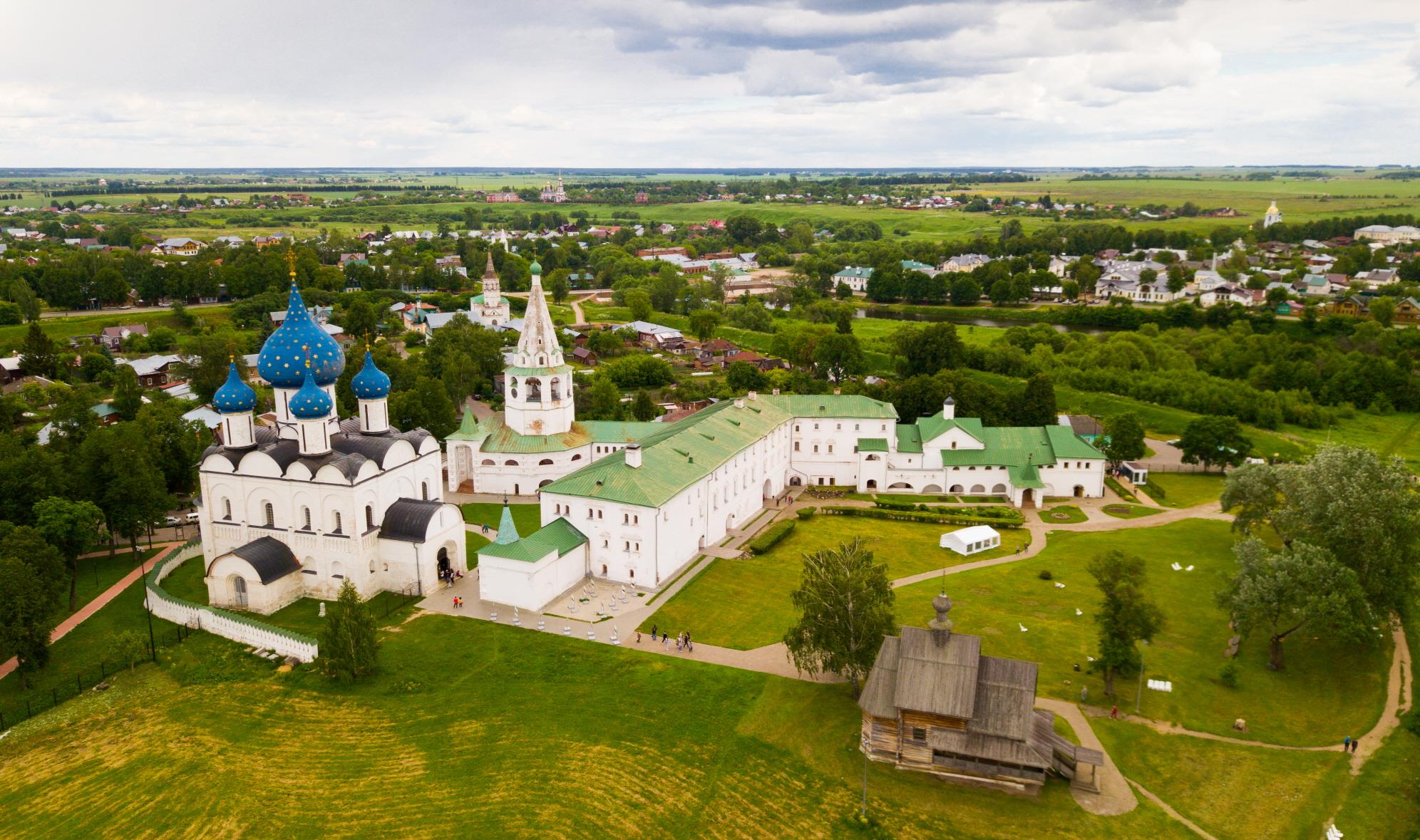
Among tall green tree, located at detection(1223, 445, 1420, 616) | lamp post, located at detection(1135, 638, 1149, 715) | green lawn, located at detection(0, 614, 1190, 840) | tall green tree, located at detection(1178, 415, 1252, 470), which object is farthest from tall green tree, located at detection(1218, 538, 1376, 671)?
tall green tree, located at detection(1178, 415, 1252, 470)

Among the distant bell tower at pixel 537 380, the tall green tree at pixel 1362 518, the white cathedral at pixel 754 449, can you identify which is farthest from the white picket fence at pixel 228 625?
the tall green tree at pixel 1362 518

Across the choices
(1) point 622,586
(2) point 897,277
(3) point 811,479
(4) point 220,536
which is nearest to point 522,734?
(1) point 622,586

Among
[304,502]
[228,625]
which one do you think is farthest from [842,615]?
[228,625]

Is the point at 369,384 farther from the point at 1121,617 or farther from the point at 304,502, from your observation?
the point at 1121,617

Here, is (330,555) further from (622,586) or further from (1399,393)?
(1399,393)

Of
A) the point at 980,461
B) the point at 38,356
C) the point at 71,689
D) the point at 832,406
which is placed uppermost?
the point at 832,406

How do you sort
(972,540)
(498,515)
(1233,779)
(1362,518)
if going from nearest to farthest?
(1233,779), (1362,518), (972,540), (498,515)

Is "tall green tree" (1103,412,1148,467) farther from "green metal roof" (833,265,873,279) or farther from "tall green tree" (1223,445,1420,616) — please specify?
"green metal roof" (833,265,873,279)

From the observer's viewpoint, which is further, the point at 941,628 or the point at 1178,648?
the point at 1178,648
